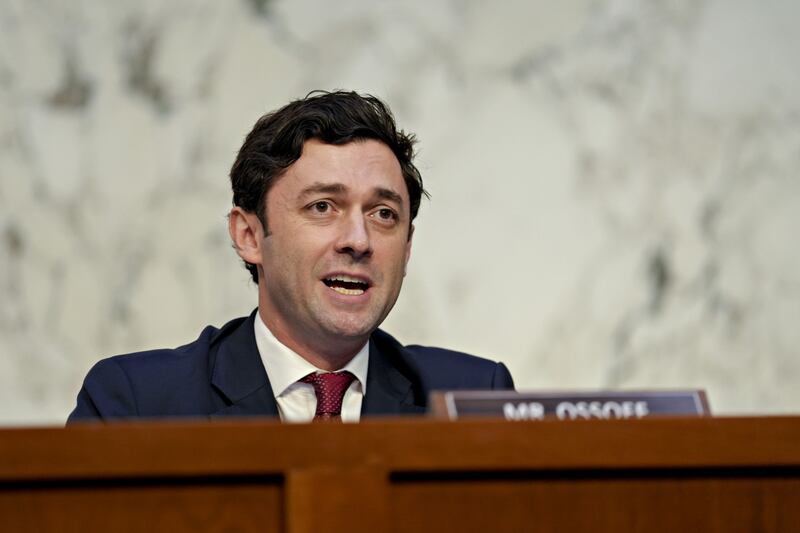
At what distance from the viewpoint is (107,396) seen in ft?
5.62

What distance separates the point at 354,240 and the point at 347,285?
8 centimetres

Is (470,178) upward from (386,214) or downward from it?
upward

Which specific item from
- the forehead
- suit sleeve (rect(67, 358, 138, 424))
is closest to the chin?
the forehead

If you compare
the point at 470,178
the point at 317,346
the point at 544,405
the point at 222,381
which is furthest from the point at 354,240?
the point at 470,178

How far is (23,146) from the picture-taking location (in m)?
2.74

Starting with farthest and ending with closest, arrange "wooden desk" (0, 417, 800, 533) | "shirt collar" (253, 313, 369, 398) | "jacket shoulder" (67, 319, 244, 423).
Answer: "shirt collar" (253, 313, 369, 398) → "jacket shoulder" (67, 319, 244, 423) → "wooden desk" (0, 417, 800, 533)

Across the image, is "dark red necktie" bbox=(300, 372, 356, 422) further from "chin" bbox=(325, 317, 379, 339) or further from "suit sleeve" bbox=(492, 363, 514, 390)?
"suit sleeve" bbox=(492, 363, 514, 390)

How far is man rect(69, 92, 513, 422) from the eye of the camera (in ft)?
5.68

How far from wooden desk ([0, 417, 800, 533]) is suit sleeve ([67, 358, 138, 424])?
0.70 m

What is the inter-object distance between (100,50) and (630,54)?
1.29 metres

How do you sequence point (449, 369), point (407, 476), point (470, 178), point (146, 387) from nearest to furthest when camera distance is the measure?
point (407, 476)
point (146, 387)
point (449, 369)
point (470, 178)

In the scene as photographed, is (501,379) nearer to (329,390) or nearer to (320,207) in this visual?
(329,390)

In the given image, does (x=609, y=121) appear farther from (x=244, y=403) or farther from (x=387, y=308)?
(x=244, y=403)

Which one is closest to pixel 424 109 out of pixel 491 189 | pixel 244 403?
pixel 491 189
